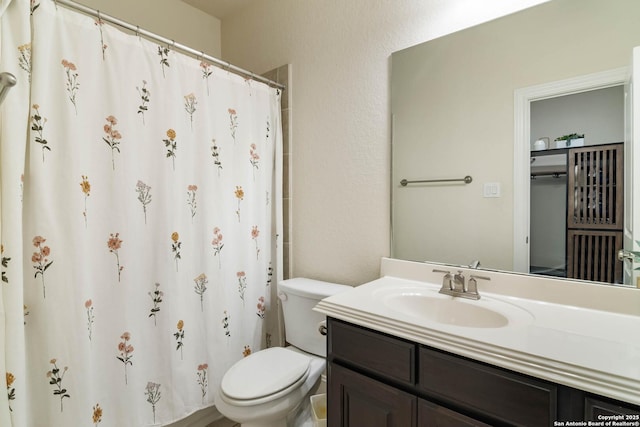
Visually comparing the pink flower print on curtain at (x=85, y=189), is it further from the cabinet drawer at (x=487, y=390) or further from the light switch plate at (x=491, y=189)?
the light switch plate at (x=491, y=189)

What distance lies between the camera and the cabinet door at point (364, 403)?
92cm

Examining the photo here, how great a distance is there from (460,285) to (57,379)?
1.58 metres

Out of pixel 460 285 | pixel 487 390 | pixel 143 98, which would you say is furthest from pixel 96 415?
pixel 460 285

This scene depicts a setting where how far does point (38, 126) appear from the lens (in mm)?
1074

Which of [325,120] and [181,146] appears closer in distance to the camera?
[181,146]

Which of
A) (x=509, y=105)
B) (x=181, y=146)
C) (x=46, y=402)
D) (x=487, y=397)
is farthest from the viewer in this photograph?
(x=181, y=146)

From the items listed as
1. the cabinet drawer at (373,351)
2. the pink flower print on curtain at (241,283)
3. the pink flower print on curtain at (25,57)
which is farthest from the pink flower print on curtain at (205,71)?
the cabinet drawer at (373,351)

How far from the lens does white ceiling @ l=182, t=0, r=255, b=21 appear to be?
6.96 feet

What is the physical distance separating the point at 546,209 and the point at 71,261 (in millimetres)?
1816

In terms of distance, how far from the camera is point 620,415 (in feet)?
2.09

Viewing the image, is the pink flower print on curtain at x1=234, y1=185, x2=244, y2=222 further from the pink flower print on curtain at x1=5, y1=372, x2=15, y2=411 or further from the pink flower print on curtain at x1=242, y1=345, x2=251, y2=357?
the pink flower print on curtain at x1=5, y1=372, x2=15, y2=411

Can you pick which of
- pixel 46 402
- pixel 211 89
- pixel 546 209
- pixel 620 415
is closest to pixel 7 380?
pixel 46 402

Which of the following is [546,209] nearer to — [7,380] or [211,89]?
[211,89]

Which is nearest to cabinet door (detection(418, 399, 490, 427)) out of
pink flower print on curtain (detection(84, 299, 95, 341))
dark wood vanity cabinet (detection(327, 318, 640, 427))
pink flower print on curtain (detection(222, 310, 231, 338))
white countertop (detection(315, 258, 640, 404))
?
dark wood vanity cabinet (detection(327, 318, 640, 427))
